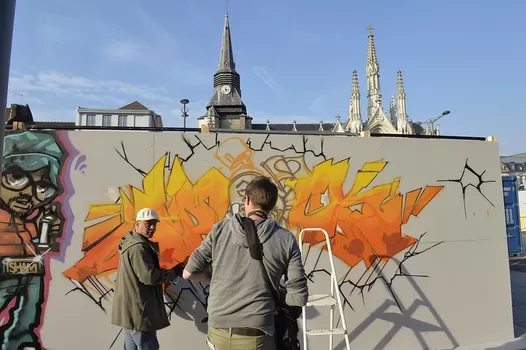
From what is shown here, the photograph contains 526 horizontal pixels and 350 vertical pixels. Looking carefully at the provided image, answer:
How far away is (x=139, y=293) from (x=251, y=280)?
1.47 m

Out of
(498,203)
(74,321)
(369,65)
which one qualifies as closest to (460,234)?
(498,203)

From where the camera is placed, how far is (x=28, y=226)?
3783 millimetres

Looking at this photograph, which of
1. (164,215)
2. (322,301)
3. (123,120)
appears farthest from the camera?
(123,120)

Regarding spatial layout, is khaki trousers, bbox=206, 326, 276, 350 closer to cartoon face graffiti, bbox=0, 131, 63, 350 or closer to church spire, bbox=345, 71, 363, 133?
cartoon face graffiti, bbox=0, 131, 63, 350

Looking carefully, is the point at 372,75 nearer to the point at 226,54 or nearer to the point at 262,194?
the point at 226,54

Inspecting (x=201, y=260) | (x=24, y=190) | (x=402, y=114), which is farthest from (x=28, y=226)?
(x=402, y=114)

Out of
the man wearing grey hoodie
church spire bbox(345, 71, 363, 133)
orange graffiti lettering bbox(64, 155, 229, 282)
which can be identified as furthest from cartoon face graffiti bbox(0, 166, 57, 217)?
church spire bbox(345, 71, 363, 133)

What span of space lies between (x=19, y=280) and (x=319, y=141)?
3.50 meters

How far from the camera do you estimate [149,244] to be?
313 cm

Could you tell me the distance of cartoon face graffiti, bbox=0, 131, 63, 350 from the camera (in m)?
3.69

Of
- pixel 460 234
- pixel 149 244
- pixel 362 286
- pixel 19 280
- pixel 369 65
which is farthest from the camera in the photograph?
pixel 369 65

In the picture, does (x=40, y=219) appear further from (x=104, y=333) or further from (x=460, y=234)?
(x=460, y=234)

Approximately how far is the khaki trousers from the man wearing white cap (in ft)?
3.64

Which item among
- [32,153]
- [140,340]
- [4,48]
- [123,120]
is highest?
[123,120]
